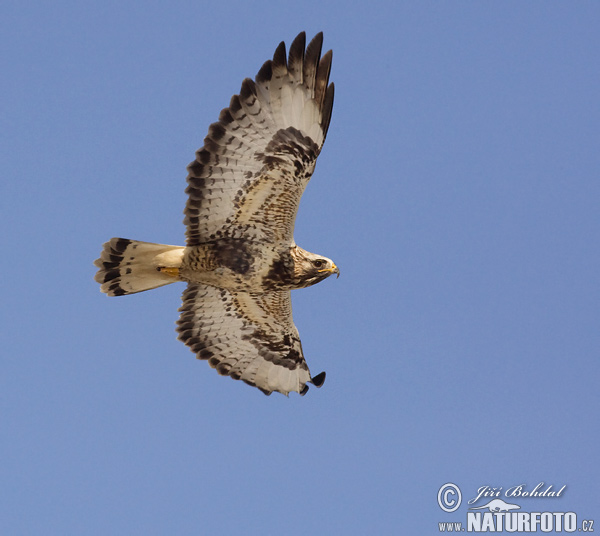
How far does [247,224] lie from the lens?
12.4m

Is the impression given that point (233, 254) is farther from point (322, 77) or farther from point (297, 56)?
point (297, 56)

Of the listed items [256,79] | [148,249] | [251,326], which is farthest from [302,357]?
[256,79]

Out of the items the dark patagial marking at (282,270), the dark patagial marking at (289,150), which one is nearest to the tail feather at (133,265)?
the dark patagial marking at (282,270)

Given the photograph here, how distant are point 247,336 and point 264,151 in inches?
113

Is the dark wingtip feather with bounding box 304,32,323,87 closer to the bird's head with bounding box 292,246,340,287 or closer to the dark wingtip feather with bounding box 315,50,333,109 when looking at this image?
the dark wingtip feather with bounding box 315,50,333,109

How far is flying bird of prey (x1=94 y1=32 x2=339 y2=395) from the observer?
11758 millimetres

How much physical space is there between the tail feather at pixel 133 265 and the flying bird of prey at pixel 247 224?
0.04 feet

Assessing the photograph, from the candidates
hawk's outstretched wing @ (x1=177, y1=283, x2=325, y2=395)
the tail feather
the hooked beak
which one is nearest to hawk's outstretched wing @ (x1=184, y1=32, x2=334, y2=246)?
the tail feather

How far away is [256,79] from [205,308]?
3224 mm

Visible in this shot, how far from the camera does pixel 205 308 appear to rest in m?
13.5

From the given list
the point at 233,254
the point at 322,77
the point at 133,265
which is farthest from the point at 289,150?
the point at 133,265

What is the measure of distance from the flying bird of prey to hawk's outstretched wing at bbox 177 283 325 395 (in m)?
0.02

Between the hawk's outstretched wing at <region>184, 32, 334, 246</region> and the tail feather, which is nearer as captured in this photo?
the hawk's outstretched wing at <region>184, 32, 334, 246</region>

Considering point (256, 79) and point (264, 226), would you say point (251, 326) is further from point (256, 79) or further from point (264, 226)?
point (256, 79)
